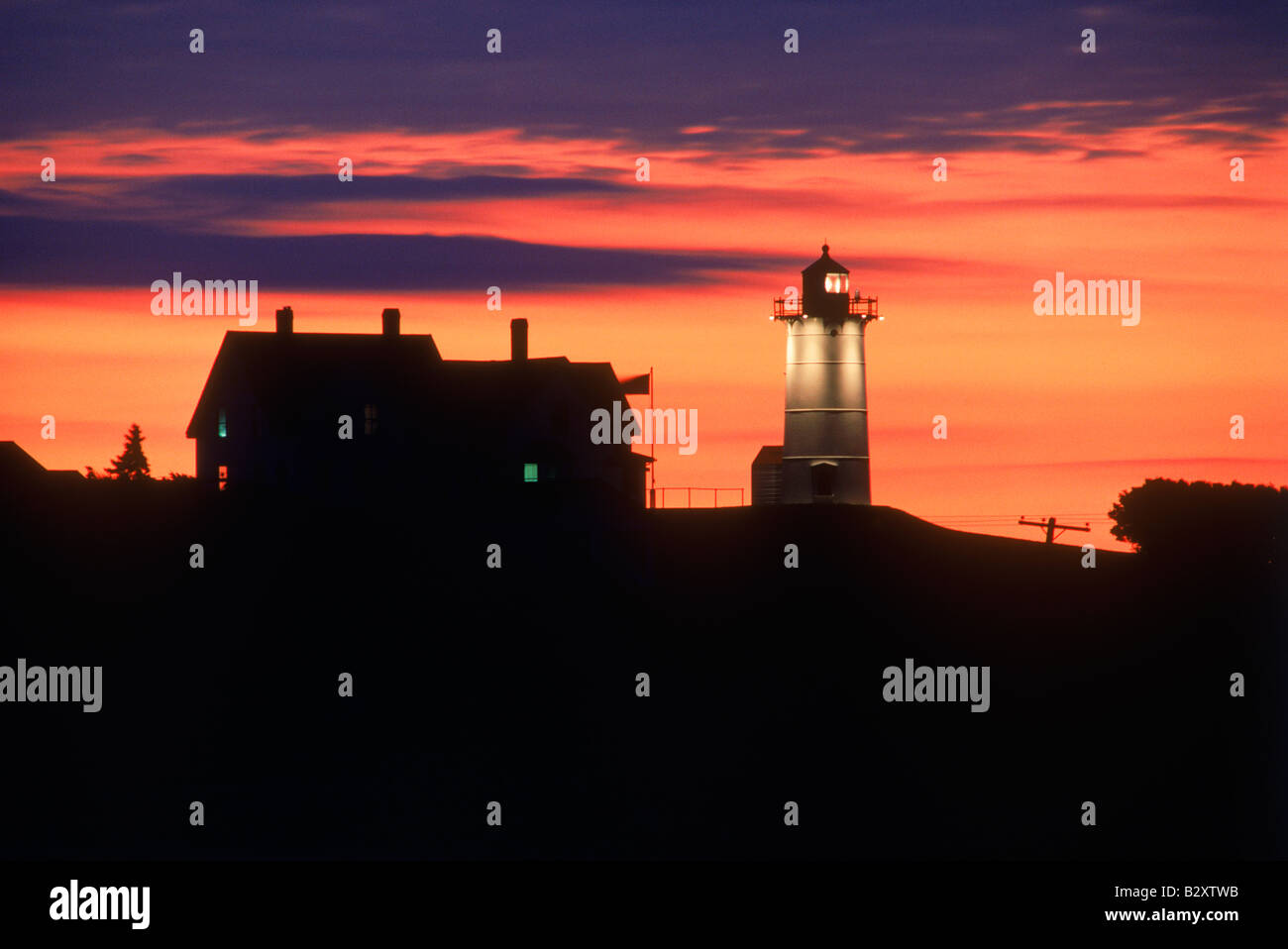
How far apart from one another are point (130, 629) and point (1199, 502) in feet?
211

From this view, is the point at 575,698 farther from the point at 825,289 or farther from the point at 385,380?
the point at 825,289

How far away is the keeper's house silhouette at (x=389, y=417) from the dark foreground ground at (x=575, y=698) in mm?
5866

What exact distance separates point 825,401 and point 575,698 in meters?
16.2

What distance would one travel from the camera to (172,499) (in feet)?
218

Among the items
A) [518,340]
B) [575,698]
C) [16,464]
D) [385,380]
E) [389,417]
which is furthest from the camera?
[518,340]

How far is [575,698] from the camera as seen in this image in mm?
66000

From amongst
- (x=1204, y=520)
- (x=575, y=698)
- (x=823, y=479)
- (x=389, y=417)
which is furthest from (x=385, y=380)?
(x=1204, y=520)

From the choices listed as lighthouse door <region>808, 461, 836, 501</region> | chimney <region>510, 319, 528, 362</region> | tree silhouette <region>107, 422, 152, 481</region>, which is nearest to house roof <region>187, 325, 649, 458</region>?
chimney <region>510, 319, 528, 362</region>

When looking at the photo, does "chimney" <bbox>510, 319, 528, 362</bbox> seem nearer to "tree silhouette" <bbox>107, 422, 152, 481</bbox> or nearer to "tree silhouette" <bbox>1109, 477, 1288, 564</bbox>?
"tree silhouette" <bbox>1109, 477, 1288, 564</bbox>

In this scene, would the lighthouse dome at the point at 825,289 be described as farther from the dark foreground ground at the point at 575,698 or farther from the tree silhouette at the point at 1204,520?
the tree silhouette at the point at 1204,520

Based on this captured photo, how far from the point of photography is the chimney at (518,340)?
254 feet

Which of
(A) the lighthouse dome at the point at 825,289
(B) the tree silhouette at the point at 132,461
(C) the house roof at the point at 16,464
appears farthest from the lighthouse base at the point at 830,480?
(B) the tree silhouette at the point at 132,461

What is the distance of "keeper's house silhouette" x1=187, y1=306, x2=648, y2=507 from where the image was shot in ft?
241
